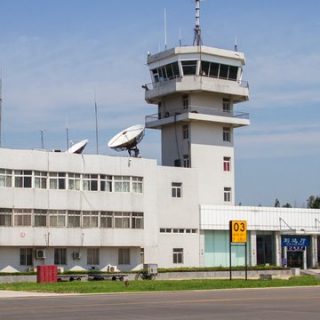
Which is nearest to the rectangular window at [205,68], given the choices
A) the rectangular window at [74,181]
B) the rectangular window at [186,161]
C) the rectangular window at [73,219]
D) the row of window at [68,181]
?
the rectangular window at [186,161]

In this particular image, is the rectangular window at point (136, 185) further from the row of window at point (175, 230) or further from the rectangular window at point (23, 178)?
the rectangular window at point (23, 178)

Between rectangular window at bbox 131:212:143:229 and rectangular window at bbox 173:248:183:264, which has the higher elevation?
rectangular window at bbox 131:212:143:229

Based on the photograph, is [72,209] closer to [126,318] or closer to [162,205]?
[162,205]

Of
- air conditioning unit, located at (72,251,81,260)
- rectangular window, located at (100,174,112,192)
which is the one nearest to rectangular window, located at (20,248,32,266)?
air conditioning unit, located at (72,251,81,260)

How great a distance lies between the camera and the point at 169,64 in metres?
76.2

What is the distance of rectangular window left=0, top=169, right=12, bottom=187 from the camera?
6369cm

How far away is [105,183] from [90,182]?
1538mm

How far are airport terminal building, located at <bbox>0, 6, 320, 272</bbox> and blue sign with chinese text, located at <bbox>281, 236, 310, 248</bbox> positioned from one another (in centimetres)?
11

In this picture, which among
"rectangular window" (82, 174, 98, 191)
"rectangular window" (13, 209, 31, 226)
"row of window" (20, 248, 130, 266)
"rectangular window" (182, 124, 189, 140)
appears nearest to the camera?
"rectangular window" (13, 209, 31, 226)

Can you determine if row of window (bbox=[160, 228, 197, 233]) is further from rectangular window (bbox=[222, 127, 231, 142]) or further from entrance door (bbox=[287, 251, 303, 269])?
entrance door (bbox=[287, 251, 303, 269])

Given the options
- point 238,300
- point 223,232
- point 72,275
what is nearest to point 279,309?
point 238,300

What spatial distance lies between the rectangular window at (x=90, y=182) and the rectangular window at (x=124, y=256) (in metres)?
6.39

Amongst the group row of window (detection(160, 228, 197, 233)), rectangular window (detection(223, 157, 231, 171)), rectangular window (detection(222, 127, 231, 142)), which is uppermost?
rectangular window (detection(222, 127, 231, 142))

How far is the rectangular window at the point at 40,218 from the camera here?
65125 millimetres
